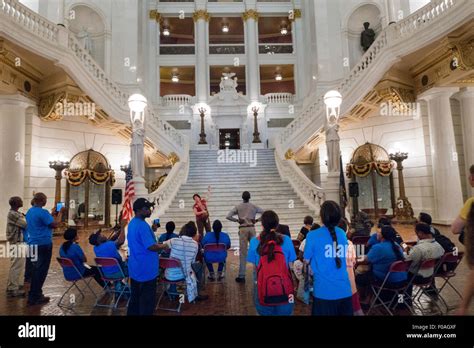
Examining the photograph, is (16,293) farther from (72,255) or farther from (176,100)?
(176,100)

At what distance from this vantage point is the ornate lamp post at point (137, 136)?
869 cm

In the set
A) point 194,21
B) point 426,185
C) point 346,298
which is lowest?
point 346,298

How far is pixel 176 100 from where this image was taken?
A: 2064 cm

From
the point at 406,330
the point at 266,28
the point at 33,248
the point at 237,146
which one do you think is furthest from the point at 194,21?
the point at 406,330

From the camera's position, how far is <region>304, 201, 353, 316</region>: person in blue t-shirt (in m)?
2.53

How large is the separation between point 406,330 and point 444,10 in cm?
946

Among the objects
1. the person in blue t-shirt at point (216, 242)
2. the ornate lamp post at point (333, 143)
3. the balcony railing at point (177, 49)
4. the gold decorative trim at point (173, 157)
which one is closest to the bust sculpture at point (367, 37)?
the ornate lamp post at point (333, 143)

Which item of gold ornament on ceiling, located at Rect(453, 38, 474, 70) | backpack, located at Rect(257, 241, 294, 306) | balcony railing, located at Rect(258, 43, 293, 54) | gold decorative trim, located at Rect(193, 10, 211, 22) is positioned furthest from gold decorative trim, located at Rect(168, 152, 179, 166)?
backpack, located at Rect(257, 241, 294, 306)

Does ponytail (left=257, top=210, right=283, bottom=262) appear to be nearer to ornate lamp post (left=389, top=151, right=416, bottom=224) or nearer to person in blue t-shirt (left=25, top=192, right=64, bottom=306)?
person in blue t-shirt (left=25, top=192, right=64, bottom=306)

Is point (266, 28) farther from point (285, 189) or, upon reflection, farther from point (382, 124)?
point (285, 189)

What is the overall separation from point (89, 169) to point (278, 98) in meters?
12.9

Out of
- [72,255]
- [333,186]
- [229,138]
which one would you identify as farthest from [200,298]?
[229,138]

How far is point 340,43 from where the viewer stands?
17.6 meters

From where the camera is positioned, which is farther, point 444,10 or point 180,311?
point 444,10
